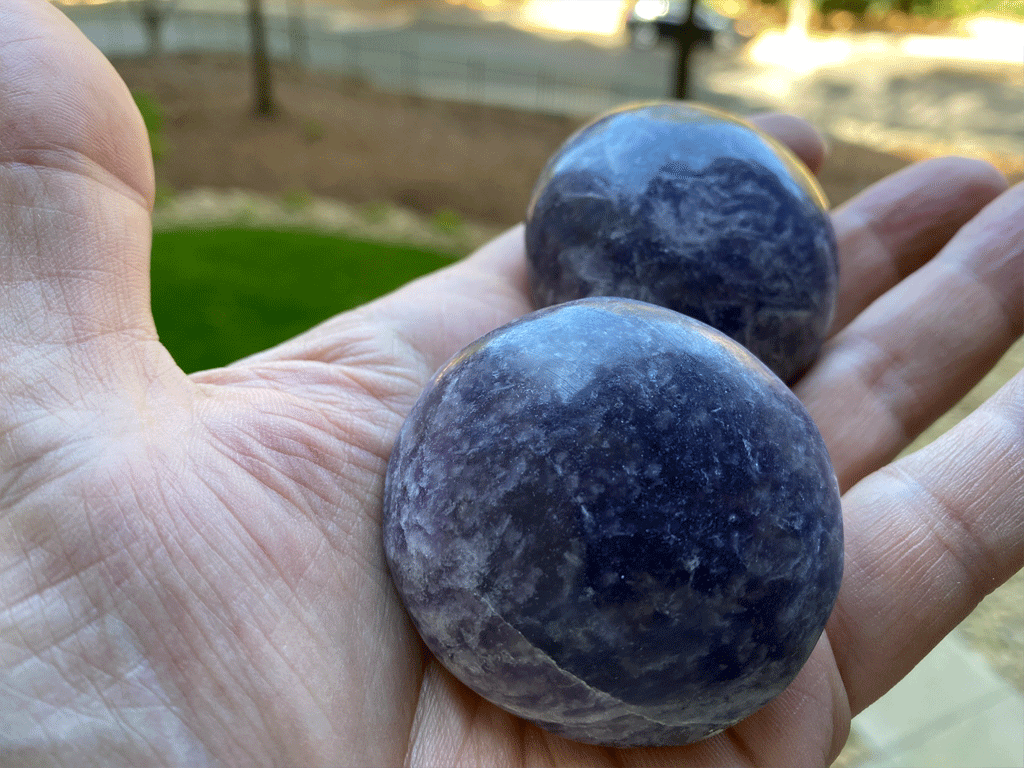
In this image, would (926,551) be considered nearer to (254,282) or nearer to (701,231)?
(701,231)

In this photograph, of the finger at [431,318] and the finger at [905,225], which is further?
the finger at [905,225]

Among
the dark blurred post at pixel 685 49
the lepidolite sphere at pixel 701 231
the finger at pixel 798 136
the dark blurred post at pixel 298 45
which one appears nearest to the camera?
the lepidolite sphere at pixel 701 231

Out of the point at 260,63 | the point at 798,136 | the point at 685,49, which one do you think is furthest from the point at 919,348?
the point at 260,63

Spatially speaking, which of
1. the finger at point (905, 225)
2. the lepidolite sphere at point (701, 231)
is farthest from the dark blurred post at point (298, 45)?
the lepidolite sphere at point (701, 231)

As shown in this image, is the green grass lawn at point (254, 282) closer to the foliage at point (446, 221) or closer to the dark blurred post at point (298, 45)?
the foliage at point (446, 221)

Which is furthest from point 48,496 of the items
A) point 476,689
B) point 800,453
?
point 800,453

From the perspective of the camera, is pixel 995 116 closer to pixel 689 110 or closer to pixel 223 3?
pixel 689 110
